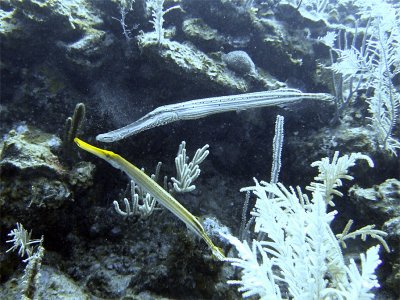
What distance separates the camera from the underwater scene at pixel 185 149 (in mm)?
3143

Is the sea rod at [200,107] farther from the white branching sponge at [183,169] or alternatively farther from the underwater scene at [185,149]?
the white branching sponge at [183,169]

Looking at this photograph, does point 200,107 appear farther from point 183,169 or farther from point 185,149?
point 183,169

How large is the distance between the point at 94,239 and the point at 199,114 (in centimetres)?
217

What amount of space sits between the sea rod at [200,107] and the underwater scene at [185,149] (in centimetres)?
2

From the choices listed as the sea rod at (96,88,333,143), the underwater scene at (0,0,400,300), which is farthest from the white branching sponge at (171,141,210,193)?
the sea rod at (96,88,333,143)

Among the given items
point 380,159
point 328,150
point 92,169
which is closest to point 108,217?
point 92,169

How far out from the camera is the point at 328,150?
490 centimetres

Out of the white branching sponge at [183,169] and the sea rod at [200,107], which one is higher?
the sea rod at [200,107]

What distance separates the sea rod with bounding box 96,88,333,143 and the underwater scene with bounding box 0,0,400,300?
2 cm

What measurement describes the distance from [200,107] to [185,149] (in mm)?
651

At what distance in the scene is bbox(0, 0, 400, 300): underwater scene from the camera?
10.3 ft

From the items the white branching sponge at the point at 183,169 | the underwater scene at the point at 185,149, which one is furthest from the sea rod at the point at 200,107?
the white branching sponge at the point at 183,169

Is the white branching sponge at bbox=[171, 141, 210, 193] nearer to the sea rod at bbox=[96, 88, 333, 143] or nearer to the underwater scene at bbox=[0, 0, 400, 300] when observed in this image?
the underwater scene at bbox=[0, 0, 400, 300]

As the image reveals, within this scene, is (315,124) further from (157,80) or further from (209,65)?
(157,80)
